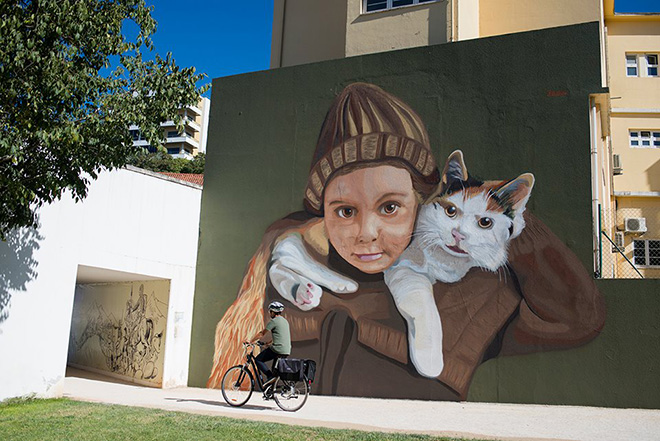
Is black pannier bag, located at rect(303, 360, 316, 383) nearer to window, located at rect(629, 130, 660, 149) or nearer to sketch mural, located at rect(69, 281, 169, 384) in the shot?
sketch mural, located at rect(69, 281, 169, 384)

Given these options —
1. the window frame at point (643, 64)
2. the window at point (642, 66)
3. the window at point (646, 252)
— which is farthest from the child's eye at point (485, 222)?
the window at point (642, 66)

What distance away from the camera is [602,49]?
14641 mm

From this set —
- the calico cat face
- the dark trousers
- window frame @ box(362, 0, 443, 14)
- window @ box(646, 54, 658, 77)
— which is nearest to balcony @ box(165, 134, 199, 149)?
window @ box(646, 54, 658, 77)

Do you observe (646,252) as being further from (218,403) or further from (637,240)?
(218,403)

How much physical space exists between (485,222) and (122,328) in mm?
9391

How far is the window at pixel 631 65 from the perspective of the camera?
21.9 m

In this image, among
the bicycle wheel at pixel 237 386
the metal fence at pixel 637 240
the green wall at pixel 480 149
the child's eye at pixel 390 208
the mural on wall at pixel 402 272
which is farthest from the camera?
the metal fence at pixel 637 240

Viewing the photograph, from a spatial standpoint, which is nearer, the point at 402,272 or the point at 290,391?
the point at 290,391

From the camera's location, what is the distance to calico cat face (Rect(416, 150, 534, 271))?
1168cm

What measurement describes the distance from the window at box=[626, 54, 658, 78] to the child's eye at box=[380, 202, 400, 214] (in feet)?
45.1

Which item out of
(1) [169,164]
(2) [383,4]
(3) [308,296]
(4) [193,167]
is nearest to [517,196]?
(3) [308,296]

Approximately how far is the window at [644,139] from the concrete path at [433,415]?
43.7ft

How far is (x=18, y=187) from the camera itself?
8.62m

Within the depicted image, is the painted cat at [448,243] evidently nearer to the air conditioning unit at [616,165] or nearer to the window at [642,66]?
the air conditioning unit at [616,165]
